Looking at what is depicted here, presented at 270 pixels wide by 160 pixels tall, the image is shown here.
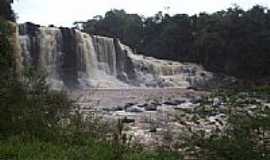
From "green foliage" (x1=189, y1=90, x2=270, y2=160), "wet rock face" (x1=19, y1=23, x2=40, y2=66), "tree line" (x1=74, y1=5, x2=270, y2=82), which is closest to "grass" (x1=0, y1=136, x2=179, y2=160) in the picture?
"green foliage" (x1=189, y1=90, x2=270, y2=160)

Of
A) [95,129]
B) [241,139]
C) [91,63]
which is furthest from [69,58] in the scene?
[241,139]

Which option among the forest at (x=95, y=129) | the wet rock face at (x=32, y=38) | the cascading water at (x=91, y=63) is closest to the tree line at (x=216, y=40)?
the cascading water at (x=91, y=63)

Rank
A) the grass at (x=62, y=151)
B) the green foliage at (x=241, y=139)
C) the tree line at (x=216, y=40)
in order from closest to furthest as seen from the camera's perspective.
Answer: the green foliage at (x=241, y=139) → the grass at (x=62, y=151) → the tree line at (x=216, y=40)

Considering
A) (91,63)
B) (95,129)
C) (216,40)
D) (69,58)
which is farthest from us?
(216,40)

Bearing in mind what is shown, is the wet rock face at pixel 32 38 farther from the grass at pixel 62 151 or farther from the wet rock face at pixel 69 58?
the grass at pixel 62 151

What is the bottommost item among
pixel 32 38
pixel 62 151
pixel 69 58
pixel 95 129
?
pixel 62 151

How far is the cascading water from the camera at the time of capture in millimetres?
40438

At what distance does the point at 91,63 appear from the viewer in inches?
1761

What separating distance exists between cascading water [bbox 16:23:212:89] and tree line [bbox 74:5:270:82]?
4784 millimetres

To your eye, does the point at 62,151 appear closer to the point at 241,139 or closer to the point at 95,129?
the point at 95,129

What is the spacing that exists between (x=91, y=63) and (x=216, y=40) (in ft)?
56.2

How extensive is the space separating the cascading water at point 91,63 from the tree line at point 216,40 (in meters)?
4.78

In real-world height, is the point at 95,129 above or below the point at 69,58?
below

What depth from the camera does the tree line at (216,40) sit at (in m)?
54.2
